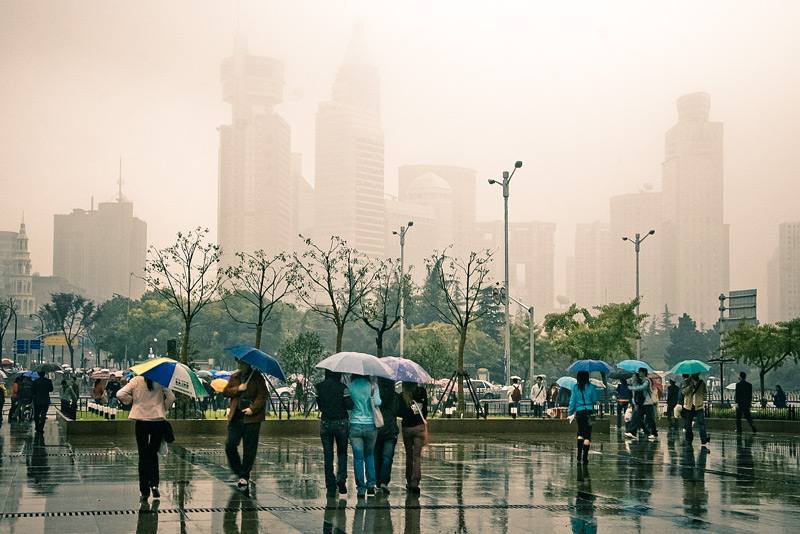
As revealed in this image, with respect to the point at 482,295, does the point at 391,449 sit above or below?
below

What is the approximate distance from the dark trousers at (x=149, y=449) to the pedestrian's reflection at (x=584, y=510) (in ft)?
16.3

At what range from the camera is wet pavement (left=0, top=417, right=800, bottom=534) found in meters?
11.0

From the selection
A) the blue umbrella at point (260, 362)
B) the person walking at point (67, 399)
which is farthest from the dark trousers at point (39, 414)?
the blue umbrella at point (260, 362)

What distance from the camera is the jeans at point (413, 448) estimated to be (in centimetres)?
1362

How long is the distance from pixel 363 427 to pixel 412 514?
1812 mm

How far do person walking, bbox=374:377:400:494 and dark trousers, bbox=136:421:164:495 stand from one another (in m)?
2.83

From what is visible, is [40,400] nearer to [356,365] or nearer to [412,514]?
[356,365]

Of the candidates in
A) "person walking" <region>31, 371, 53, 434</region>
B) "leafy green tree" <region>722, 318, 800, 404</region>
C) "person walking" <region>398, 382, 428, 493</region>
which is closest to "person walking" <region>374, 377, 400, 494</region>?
"person walking" <region>398, 382, 428, 493</region>

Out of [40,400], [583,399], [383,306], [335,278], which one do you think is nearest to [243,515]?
[583,399]

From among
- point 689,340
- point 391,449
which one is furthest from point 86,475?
point 689,340

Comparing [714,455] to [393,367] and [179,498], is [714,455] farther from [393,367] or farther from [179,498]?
[179,498]

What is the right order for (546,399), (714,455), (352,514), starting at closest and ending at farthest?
(352,514) → (714,455) → (546,399)

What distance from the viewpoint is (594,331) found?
180 ft

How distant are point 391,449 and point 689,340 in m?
118
